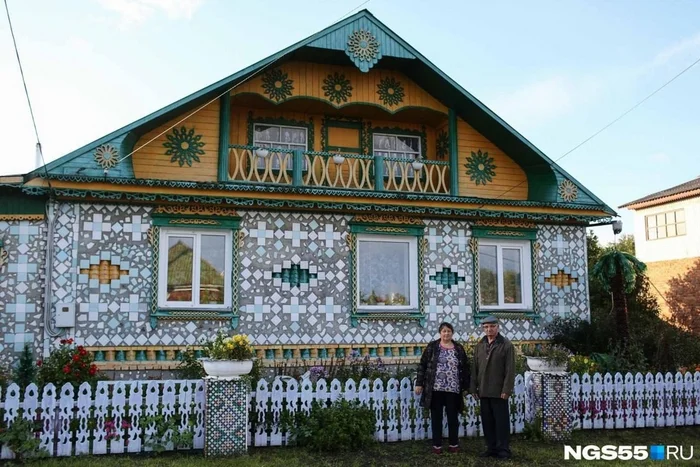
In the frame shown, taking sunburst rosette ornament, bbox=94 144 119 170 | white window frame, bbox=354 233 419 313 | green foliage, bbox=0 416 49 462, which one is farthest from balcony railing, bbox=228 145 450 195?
green foliage, bbox=0 416 49 462

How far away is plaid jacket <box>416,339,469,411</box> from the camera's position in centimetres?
866

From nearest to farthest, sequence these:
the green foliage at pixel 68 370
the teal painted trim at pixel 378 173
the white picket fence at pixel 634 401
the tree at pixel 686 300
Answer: the green foliage at pixel 68 370 → the white picket fence at pixel 634 401 → the teal painted trim at pixel 378 173 → the tree at pixel 686 300

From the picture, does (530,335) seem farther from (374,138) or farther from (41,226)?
(41,226)

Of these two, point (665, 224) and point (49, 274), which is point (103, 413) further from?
point (665, 224)

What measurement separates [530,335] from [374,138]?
537 centimetres

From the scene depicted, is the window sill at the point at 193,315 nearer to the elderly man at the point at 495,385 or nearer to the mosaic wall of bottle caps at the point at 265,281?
the mosaic wall of bottle caps at the point at 265,281

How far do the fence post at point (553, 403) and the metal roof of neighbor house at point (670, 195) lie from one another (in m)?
20.6

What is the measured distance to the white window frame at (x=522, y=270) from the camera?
44.4 feet

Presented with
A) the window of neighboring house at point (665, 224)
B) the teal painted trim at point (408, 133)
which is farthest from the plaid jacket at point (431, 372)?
the window of neighboring house at point (665, 224)

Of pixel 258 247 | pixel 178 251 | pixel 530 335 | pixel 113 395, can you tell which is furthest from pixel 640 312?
pixel 113 395

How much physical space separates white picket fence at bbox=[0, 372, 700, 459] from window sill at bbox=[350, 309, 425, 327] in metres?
2.49

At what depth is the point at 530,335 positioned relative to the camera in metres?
13.5

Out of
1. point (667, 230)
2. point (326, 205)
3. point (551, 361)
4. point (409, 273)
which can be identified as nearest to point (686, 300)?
point (667, 230)

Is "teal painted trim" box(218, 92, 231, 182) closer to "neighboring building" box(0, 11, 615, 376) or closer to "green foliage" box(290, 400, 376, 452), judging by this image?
"neighboring building" box(0, 11, 615, 376)
